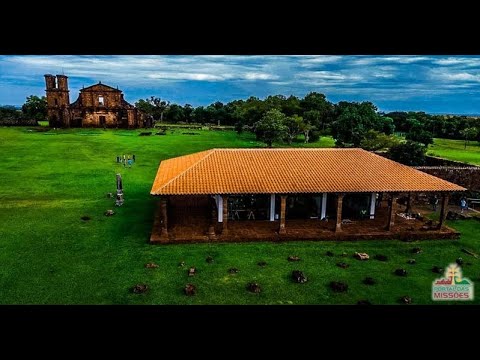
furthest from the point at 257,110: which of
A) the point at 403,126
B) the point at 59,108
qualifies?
the point at 59,108

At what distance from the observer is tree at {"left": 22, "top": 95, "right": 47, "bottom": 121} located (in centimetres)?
7938

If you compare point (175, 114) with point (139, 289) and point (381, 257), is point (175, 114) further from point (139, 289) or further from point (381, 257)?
point (139, 289)

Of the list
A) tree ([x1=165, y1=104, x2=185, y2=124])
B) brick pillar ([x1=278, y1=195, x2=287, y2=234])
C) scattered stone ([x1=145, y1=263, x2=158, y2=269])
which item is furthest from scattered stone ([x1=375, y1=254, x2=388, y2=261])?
tree ([x1=165, y1=104, x2=185, y2=124])

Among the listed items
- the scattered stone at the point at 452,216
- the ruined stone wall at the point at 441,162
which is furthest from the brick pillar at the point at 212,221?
the ruined stone wall at the point at 441,162

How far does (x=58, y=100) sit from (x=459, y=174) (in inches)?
2364

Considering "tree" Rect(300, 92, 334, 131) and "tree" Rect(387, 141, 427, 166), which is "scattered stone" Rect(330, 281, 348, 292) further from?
"tree" Rect(300, 92, 334, 131)

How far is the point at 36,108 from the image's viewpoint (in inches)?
3145

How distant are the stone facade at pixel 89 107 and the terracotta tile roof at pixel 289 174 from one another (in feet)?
159

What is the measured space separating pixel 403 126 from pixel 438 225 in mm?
50044

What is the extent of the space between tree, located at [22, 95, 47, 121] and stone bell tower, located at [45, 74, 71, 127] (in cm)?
1771

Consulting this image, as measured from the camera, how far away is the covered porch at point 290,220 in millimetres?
17031
